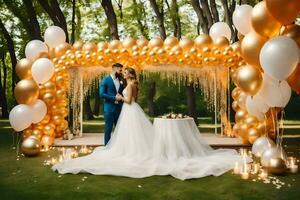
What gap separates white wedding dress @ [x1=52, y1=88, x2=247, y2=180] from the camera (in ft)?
20.5

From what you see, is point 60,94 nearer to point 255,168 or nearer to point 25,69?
point 25,69

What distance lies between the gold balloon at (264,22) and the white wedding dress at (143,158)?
234 cm

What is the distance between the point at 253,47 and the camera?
6.31m

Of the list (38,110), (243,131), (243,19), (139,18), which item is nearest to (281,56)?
(243,19)

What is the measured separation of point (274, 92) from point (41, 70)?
5402 mm

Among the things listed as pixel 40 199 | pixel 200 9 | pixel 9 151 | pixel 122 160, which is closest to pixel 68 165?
pixel 122 160

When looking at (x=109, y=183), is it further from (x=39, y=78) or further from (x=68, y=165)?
(x=39, y=78)

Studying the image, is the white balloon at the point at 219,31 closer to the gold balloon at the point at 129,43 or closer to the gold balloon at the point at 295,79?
the gold balloon at the point at 129,43

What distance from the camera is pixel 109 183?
5684 millimetres

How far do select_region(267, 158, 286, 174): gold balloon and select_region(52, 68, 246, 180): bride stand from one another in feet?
2.34

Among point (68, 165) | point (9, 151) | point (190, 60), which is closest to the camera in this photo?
point (68, 165)

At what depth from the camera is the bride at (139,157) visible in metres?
6.26

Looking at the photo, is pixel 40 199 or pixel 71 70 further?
pixel 71 70

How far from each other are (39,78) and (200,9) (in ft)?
21.9
